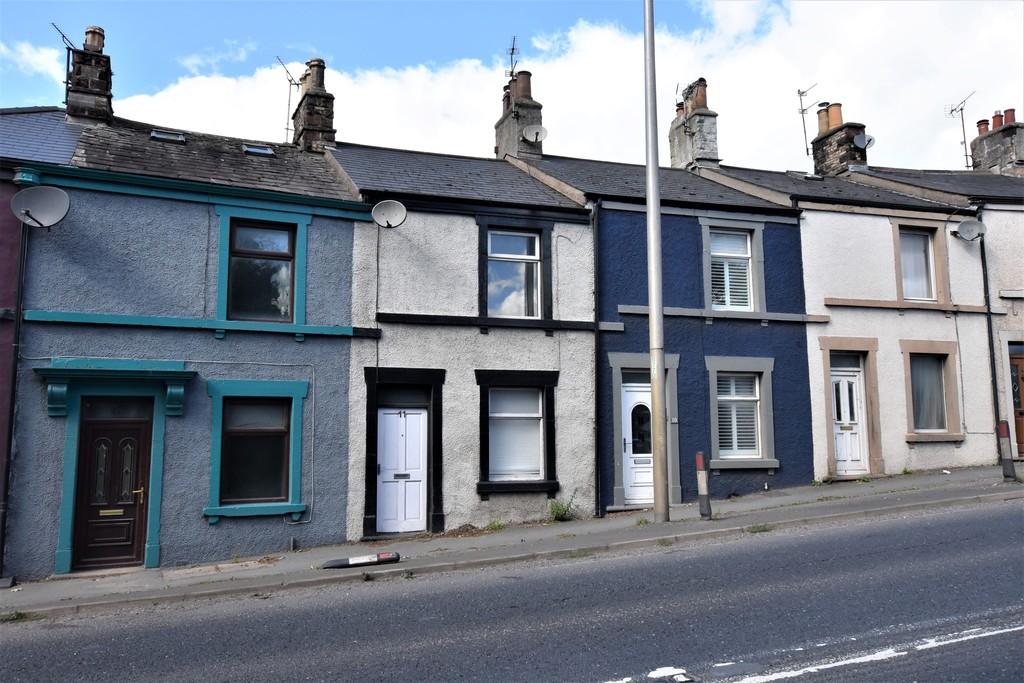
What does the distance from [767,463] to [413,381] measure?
6.98 meters

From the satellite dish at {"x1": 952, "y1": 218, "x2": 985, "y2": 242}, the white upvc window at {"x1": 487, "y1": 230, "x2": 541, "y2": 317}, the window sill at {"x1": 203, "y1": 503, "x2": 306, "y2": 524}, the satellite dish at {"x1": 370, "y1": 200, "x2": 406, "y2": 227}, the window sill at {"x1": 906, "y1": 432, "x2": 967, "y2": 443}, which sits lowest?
the window sill at {"x1": 203, "y1": 503, "x2": 306, "y2": 524}

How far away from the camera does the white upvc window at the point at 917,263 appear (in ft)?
57.4

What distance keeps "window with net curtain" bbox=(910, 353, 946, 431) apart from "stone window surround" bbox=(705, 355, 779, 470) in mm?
3552

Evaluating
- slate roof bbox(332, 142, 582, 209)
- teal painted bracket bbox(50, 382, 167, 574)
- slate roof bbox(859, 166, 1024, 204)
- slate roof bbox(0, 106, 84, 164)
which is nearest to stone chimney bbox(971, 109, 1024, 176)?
slate roof bbox(859, 166, 1024, 204)

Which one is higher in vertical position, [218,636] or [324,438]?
[324,438]

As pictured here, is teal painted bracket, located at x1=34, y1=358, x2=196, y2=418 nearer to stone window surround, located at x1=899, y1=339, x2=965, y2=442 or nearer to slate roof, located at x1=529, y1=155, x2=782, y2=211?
slate roof, located at x1=529, y1=155, x2=782, y2=211

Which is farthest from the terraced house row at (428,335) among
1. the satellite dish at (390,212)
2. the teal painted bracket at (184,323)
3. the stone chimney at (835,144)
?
the stone chimney at (835,144)

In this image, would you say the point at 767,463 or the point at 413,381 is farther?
the point at 767,463

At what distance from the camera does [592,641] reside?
6.64 metres

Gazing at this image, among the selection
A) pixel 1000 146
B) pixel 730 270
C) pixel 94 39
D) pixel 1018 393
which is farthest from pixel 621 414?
pixel 1000 146

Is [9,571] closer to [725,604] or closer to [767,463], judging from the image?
[725,604]

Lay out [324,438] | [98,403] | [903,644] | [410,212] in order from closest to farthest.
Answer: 1. [903,644]
2. [98,403]
3. [324,438]
4. [410,212]

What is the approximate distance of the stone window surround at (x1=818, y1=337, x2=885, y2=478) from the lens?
52.7ft

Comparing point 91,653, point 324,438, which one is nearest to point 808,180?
point 324,438
